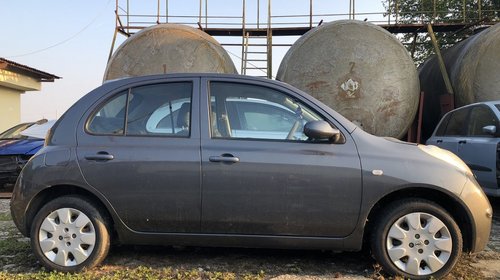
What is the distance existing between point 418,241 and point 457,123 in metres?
4.17

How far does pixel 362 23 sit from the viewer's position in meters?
9.14

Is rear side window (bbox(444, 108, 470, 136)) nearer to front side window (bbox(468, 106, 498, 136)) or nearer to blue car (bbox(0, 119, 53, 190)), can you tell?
front side window (bbox(468, 106, 498, 136))

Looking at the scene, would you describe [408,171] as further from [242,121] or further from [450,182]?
[242,121]

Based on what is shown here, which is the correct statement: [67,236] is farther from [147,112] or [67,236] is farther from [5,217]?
[5,217]

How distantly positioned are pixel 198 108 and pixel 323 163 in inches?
45.8

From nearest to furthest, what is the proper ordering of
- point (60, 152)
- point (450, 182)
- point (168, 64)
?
point (450, 182) → point (60, 152) → point (168, 64)

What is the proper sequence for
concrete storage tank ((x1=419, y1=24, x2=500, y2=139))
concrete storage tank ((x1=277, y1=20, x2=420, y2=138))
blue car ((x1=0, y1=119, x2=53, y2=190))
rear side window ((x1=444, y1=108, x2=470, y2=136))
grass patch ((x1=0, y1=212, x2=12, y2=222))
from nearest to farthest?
grass patch ((x1=0, y1=212, x2=12, y2=222))
rear side window ((x1=444, y1=108, x2=470, y2=136))
blue car ((x1=0, y1=119, x2=53, y2=190))
concrete storage tank ((x1=277, y1=20, x2=420, y2=138))
concrete storage tank ((x1=419, y1=24, x2=500, y2=139))

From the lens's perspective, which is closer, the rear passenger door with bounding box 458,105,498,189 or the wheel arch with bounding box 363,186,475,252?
the wheel arch with bounding box 363,186,475,252

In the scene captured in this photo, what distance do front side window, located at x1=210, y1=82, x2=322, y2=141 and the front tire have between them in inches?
50.8

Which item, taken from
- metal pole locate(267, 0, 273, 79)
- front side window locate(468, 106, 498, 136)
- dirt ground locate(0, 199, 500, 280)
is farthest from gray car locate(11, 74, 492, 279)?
metal pole locate(267, 0, 273, 79)

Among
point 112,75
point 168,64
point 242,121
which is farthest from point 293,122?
point 112,75

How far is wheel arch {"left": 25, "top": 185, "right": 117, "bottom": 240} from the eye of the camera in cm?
392

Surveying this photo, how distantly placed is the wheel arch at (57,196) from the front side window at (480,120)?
503 cm

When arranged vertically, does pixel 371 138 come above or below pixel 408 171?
above
